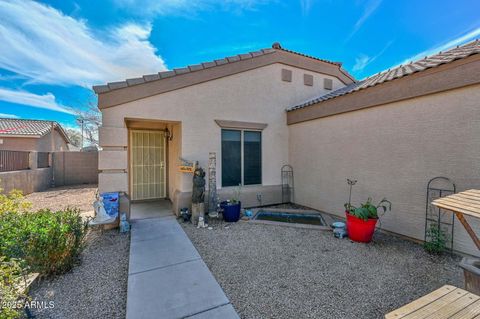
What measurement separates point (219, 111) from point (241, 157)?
170cm

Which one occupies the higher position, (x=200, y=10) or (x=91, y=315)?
(x=200, y=10)

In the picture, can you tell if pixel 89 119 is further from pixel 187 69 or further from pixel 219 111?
pixel 219 111

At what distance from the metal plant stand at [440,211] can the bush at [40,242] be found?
6654 mm

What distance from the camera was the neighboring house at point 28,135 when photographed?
1530 cm

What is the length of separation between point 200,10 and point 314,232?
24.2 feet

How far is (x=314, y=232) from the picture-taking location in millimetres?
5160

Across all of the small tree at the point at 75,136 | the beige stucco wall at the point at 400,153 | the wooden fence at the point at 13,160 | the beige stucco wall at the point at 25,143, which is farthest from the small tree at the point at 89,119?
the beige stucco wall at the point at 400,153

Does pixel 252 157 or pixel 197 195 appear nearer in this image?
pixel 197 195

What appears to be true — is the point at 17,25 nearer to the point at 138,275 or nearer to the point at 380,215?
the point at 138,275

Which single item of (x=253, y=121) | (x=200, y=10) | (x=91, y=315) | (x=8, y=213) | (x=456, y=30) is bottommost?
(x=91, y=315)

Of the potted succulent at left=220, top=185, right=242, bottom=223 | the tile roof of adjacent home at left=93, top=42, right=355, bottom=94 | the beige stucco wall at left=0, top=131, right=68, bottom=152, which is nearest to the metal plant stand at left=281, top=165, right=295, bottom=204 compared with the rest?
the potted succulent at left=220, top=185, right=242, bottom=223

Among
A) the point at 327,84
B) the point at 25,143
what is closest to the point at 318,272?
the point at 327,84

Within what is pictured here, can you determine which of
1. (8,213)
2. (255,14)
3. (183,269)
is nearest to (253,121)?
(255,14)

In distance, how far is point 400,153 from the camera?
4734mm
